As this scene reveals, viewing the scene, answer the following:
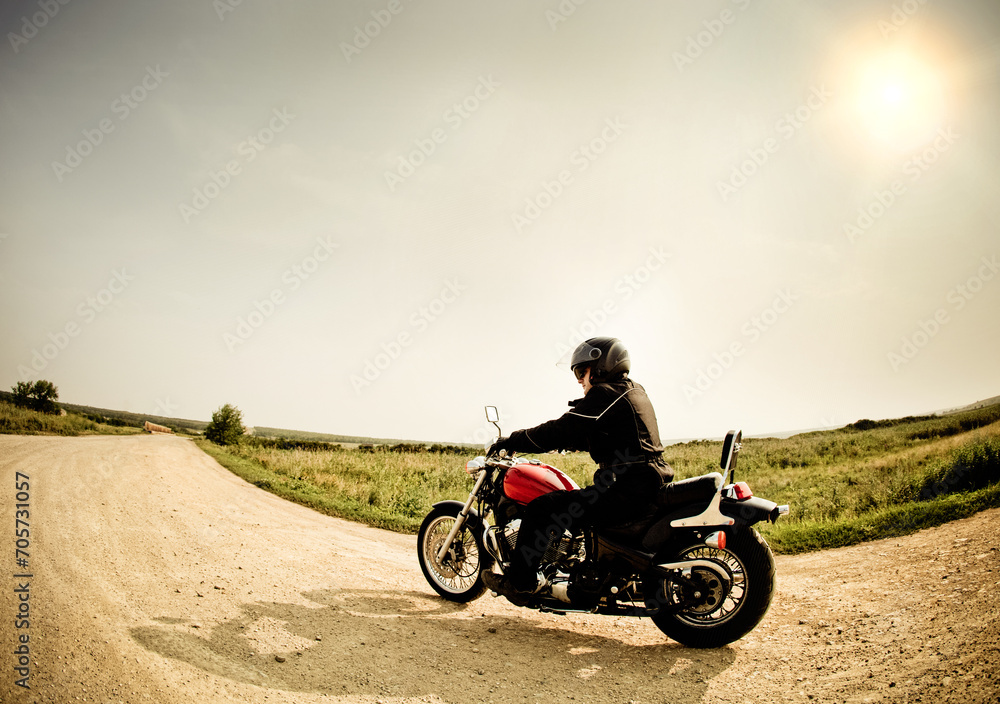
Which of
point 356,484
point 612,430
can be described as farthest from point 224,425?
point 612,430

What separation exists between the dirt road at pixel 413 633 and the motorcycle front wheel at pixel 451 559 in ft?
0.59

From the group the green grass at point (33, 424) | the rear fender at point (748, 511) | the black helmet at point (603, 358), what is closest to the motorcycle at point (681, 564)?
the rear fender at point (748, 511)

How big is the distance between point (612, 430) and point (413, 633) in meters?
2.60

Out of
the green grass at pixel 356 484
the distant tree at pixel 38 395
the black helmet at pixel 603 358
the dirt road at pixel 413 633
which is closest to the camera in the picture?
the dirt road at pixel 413 633

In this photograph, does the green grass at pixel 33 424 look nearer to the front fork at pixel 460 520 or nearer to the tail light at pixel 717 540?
the front fork at pixel 460 520

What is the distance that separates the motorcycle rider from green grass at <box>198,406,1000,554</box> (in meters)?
4.75

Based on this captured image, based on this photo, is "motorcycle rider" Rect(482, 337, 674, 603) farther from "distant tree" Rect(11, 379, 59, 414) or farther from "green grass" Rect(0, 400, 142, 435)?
"distant tree" Rect(11, 379, 59, 414)

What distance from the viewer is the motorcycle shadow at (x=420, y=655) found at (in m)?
3.49

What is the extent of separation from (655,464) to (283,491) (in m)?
10.7

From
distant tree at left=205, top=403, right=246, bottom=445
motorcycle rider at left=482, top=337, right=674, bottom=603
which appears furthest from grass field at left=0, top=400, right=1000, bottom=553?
distant tree at left=205, top=403, right=246, bottom=445

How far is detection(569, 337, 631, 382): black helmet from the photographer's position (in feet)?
14.1

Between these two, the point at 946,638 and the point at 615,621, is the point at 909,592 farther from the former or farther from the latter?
the point at 615,621

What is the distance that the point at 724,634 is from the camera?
153 inches

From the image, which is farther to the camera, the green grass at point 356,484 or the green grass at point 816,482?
the green grass at point 356,484
